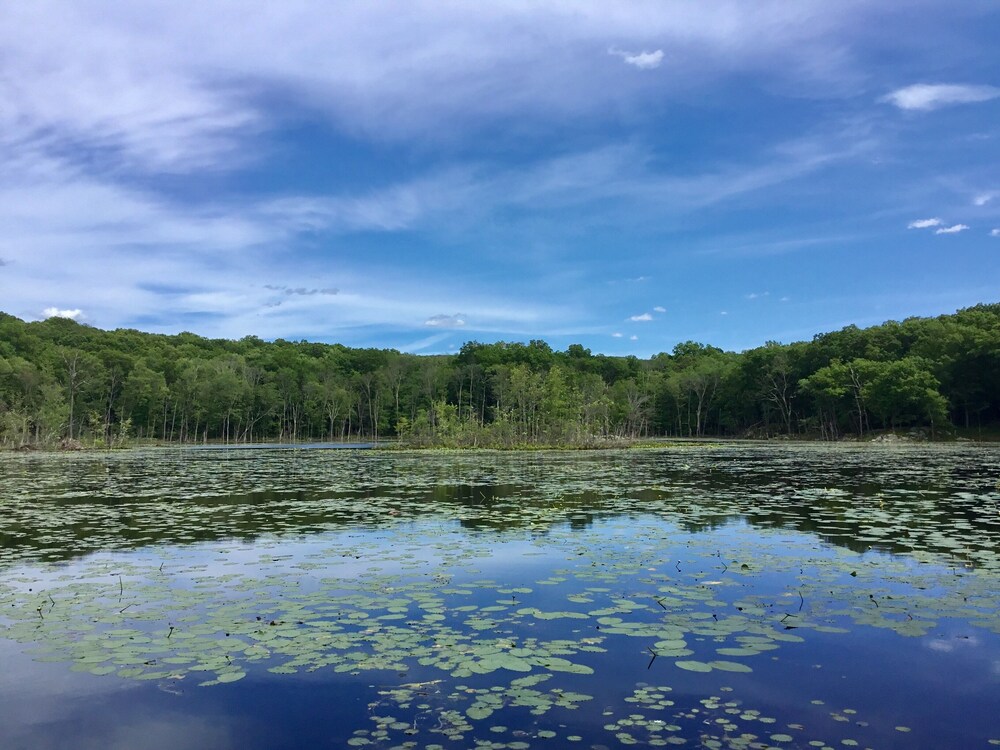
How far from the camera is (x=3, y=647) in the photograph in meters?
5.40

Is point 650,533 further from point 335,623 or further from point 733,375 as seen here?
point 733,375

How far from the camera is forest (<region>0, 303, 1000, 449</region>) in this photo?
5081 cm

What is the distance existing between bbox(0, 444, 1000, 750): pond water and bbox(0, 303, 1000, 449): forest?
35.1 metres

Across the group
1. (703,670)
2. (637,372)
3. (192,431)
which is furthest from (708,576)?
(637,372)

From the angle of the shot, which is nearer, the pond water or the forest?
the pond water

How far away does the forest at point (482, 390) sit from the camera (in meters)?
50.8

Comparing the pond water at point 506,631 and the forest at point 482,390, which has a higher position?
the forest at point 482,390

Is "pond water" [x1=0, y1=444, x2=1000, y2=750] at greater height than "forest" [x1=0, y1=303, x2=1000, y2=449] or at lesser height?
lesser

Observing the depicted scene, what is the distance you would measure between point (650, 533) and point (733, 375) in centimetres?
7334

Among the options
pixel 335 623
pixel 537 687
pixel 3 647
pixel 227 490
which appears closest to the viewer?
pixel 537 687

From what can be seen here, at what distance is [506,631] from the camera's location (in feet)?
18.2

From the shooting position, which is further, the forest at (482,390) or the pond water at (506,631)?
the forest at (482,390)

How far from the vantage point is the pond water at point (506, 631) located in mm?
3924

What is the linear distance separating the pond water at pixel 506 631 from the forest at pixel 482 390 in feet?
115
